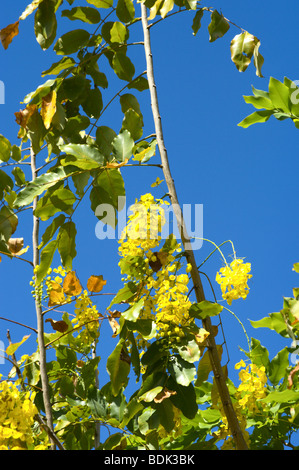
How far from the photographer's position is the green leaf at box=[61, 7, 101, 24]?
2164 mm

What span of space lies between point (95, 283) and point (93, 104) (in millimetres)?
721

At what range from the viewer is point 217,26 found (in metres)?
2.10

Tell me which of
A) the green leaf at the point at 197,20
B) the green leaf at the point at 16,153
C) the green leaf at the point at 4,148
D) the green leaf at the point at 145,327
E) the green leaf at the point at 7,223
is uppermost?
the green leaf at the point at 197,20

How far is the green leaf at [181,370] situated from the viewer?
5.05 ft

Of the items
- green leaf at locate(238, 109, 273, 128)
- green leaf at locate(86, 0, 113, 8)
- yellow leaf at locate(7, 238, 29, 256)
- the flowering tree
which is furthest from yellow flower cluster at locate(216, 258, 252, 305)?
green leaf at locate(86, 0, 113, 8)

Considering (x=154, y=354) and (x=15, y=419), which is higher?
(x=154, y=354)

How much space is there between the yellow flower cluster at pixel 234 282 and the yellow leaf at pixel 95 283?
695 millimetres

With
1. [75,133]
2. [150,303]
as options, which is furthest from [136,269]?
[75,133]

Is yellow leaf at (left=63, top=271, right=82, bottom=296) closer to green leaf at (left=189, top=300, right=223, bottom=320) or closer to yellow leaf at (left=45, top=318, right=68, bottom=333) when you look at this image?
yellow leaf at (left=45, top=318, right=68, bottom=333)

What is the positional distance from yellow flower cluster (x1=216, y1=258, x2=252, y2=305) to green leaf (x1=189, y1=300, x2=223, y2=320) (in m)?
0.13

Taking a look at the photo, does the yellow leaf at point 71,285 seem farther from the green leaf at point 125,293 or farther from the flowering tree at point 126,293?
the green leaf at point 125,293

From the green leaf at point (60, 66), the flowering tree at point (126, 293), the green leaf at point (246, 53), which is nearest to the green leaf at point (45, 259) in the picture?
the flowering tree at point (126, 293)

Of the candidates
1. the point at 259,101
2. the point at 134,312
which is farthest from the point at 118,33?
the point at 134,312

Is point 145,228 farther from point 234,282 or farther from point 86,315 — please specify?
point 86,315
